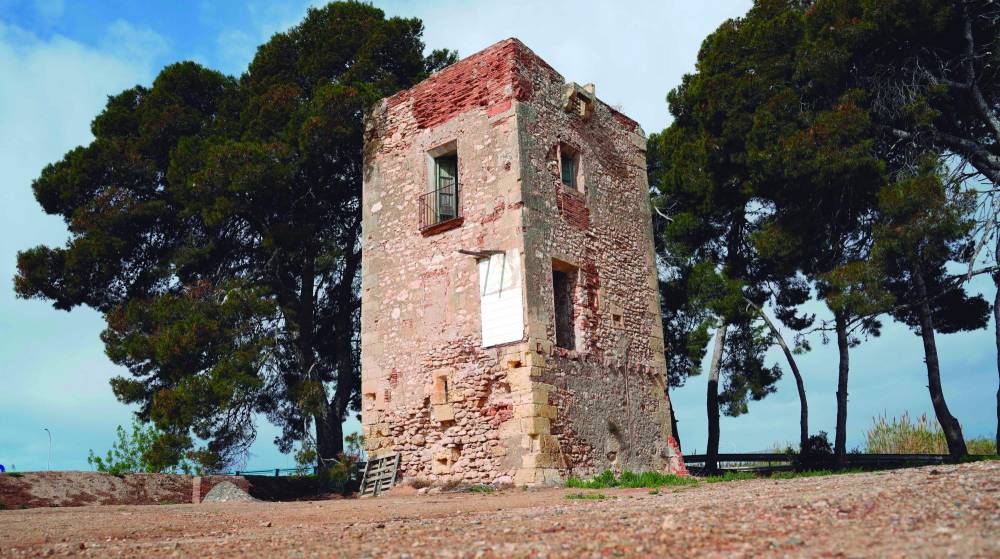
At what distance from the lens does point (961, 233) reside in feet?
45.2

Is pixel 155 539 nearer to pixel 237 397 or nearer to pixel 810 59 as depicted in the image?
pixel 237 397

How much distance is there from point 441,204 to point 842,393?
32.0ft

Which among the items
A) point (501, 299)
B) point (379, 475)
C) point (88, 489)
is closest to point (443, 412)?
point (379, 475)

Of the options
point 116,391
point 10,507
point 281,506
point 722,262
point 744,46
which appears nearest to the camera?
point 281,506

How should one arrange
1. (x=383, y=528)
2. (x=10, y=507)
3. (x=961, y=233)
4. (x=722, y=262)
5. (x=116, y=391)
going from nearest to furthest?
(x=383, y=528), (x=10, y=507), (x=961, y=233), (x=116, y=391), (x=722, y=262)

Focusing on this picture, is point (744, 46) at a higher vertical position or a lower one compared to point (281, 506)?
higher

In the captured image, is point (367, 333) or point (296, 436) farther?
point (296, 436)

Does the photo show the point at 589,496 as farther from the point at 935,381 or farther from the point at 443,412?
the point at 935,381

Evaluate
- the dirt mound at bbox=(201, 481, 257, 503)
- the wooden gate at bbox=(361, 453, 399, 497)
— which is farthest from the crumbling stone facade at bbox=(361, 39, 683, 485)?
the dirt mound at bbox=(201, 481, 257, 503)

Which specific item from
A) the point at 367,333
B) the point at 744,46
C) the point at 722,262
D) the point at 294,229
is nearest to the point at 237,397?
the point at 367,333

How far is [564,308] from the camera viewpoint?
13.5 m

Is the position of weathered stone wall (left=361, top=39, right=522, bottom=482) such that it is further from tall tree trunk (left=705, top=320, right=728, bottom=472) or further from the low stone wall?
tall tree trunk (left=705, top=320, right=728, bottom=472)

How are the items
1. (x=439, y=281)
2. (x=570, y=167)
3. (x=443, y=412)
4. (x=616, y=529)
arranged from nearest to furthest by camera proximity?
(x=616, y=529) → (x=443, y=412) → (x=439, y=281) → (x=570, y=167)

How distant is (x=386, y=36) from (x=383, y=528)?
44.5 feet
